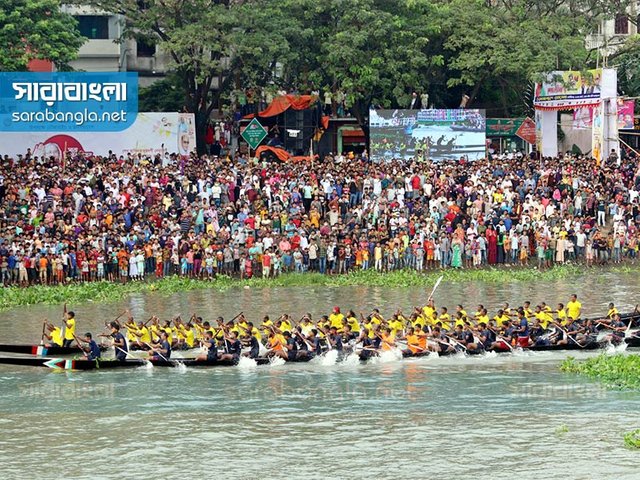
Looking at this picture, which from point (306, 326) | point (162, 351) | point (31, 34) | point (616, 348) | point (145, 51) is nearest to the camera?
point (162, 351)

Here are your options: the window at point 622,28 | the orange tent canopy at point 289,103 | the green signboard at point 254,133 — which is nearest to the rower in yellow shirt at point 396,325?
the green signboard at point 254,133

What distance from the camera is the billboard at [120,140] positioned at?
39500 millimetres

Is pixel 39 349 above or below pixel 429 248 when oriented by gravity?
below

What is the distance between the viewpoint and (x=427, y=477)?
20.3 m

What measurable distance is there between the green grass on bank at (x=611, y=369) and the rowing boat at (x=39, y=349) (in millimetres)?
9378

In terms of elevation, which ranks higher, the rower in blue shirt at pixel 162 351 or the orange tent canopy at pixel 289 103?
the orange tent canopy at pixel 289 103

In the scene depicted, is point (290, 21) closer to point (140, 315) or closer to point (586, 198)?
point (586, 198)

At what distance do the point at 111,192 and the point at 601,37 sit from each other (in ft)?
86.7

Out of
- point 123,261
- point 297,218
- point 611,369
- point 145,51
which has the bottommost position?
point 611,369

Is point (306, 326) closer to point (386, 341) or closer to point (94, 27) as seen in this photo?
point (386, 341)

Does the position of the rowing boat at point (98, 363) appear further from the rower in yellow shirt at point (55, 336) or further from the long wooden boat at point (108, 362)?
the rower in yellow shirt at point (55, 336)

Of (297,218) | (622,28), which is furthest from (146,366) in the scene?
(622,28)

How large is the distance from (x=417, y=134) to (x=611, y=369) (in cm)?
1609

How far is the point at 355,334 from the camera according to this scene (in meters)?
27.5
